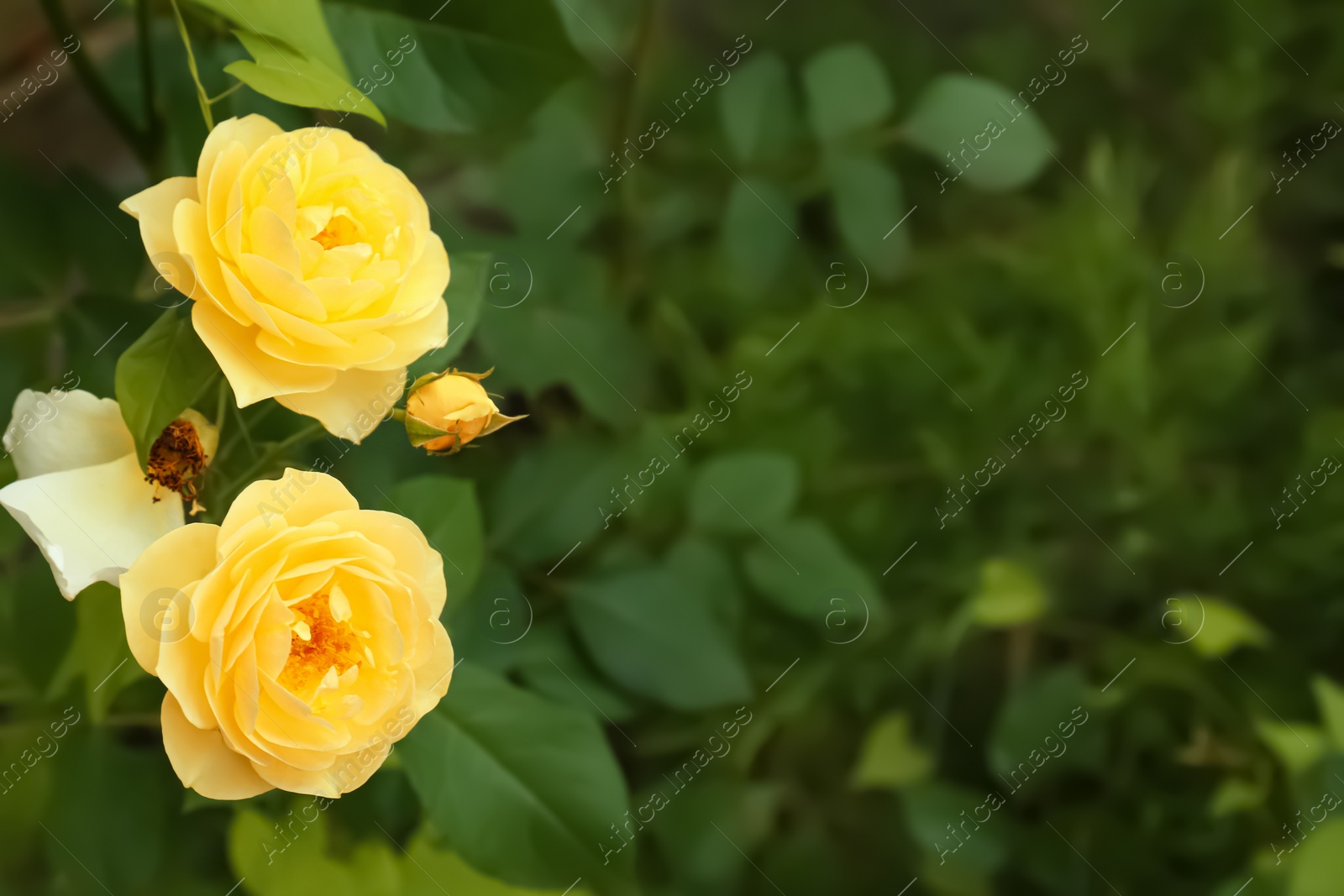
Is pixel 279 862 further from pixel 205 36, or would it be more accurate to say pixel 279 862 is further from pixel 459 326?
pixel 205 36

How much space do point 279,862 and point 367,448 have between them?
0.77ft

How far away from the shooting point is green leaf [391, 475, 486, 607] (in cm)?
47

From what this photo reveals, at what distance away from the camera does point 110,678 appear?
424 mm

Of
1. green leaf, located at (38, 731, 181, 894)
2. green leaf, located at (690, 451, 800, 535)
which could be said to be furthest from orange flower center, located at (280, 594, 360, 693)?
green leaf, located at (690, 451, 800, 535)

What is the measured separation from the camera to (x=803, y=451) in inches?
31.1

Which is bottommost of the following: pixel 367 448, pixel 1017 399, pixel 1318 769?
pixel 1318 769

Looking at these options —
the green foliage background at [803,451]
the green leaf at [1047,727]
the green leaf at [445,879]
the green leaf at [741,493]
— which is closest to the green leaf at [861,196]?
the green foliage background at [803,451]

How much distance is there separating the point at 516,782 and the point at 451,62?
0.39 metres

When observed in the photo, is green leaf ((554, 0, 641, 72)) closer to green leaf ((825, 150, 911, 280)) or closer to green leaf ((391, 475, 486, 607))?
green leaf ((825, 150, 911, 280))

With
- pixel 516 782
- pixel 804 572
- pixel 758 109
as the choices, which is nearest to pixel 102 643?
pixel 516 782

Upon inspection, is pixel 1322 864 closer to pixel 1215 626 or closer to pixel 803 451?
pixel 1215 626

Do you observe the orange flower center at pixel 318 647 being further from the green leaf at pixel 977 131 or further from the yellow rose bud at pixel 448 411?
the green leaf at pixel 977 131

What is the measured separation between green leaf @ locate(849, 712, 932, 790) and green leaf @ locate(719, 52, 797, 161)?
54 cm

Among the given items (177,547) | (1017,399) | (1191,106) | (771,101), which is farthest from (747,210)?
(1191,106)
